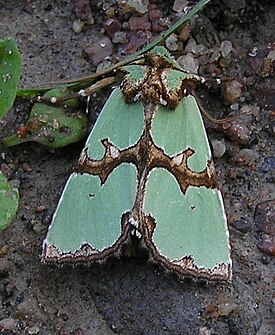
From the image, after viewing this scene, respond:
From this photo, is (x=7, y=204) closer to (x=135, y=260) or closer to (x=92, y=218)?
(x=92, y=218)

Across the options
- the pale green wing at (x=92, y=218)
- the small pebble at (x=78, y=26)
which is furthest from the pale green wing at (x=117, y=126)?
the small pebble at (x=78, y=26)

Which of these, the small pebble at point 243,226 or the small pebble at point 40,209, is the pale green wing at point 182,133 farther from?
the small pebble at point 40,209

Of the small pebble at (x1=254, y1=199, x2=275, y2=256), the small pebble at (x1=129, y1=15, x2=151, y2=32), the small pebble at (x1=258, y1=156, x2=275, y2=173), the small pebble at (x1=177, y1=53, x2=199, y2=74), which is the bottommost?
the small pebble at (x1=254, y1=199, x2=275, y2=256)

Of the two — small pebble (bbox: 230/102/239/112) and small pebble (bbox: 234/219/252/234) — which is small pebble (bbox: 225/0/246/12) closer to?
small pebble (bbox: 230/102/239/112)

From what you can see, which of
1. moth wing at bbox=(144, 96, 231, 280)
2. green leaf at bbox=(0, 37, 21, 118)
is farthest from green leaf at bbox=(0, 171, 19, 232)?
moth wing at bbox=(144, 96, 231, 280)

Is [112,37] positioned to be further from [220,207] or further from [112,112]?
[220,207]

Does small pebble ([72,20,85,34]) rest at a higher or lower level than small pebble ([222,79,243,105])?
higher

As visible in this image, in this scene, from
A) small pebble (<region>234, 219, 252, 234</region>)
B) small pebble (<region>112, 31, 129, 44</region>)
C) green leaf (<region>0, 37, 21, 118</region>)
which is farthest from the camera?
small pebble (<region>112, 31, 129, 44</region>)
